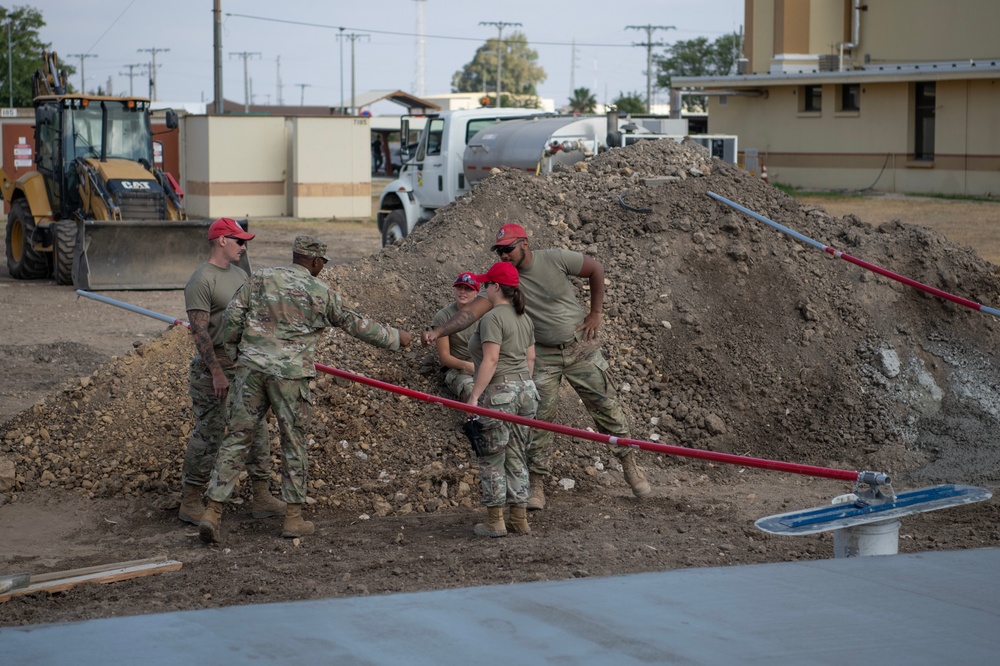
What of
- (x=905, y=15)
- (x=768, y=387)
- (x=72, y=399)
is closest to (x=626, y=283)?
(x=768, y=387)

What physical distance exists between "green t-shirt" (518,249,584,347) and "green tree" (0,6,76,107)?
178 ft

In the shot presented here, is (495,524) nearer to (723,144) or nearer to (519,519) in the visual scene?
(519,519)

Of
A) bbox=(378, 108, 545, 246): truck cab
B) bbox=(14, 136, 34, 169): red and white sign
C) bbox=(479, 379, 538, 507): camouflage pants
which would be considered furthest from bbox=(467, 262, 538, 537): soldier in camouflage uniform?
bbox=(14, 136, 34, 169): red and white sign

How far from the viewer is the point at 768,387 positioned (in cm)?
931

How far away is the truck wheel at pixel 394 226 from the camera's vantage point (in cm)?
1812

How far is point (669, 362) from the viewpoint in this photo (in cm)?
941

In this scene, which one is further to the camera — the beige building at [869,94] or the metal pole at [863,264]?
the beige building at [869,94]

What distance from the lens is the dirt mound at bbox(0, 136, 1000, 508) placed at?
7973mm

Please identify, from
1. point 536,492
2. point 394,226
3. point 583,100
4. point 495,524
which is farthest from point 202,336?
point 583,100

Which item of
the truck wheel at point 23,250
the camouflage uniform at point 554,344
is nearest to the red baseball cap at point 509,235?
the camouflage uniform at point 554,344

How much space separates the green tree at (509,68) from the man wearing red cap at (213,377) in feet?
385

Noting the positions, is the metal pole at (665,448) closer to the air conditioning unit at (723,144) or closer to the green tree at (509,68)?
the air conditioning unit at (723,144)

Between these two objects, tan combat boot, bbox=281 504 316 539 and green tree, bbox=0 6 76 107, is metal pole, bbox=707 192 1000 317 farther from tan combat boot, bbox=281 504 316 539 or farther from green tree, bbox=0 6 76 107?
green tree, bbox=0 6 76 107

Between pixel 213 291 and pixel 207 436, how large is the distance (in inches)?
36.8
